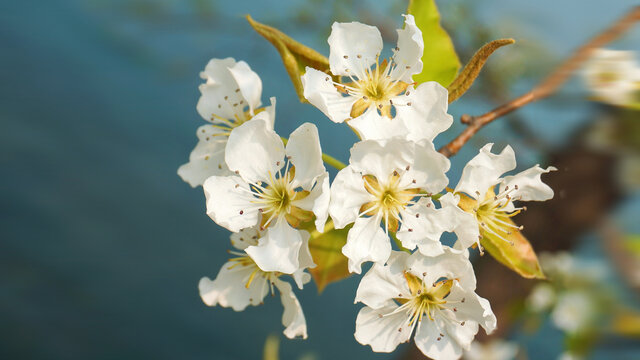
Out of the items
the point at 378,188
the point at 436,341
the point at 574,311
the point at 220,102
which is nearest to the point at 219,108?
the point at 220,102

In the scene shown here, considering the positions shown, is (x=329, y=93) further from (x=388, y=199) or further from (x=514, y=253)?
(x=514, y=253)

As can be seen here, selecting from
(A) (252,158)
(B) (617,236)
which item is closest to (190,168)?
(A) (252,158)

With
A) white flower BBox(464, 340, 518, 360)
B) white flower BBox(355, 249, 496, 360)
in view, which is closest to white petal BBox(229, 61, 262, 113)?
white flower BBox(355, 249, 496, 360)

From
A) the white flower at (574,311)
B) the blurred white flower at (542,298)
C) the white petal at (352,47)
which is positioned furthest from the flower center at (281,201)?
the blurred white flower at (542,298)

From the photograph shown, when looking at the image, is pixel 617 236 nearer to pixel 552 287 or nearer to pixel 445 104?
pixel 552 287

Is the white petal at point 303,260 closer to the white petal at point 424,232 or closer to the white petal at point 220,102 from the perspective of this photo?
the white petal at point 424,232
